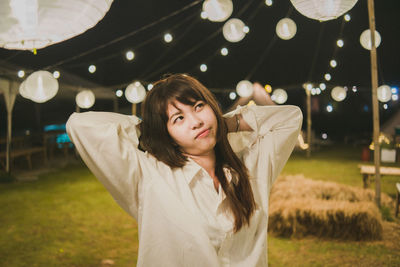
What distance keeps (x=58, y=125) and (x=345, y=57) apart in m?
13.7

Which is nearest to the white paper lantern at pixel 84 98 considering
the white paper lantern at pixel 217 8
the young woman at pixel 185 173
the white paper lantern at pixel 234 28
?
the white paper lantern at pixel 234 28

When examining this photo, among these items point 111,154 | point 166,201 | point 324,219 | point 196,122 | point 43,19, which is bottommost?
point 324,219

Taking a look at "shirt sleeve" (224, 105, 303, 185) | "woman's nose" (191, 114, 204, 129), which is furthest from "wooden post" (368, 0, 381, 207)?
"woman's nose" (191, 114, 204, 129)

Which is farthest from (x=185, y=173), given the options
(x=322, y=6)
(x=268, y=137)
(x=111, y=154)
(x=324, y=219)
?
(x=324, y=219)

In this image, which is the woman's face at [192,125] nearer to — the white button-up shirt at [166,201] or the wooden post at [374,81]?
the white button-up shirt at [166,201]

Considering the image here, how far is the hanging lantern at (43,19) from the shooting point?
1.43 metres

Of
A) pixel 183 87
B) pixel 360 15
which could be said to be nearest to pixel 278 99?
pixel 360 15

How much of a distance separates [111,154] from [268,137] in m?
0.74

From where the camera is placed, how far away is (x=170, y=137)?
1.33m

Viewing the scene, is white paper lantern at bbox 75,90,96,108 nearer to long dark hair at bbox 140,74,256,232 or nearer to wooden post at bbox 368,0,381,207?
wooden post at bbox 368,0,381,207

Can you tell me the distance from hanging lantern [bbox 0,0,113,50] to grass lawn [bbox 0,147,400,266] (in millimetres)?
2943

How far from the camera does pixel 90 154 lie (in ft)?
3.76

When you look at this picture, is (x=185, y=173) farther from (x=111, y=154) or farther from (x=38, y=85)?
(x=38, y=85)

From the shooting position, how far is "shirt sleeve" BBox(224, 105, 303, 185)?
142 centimetres
